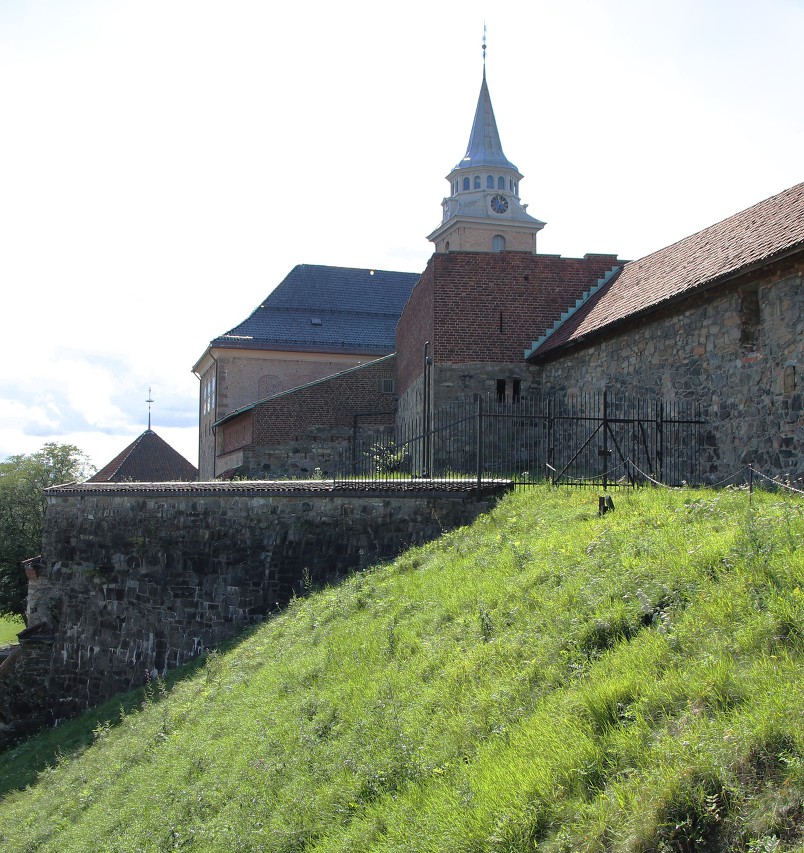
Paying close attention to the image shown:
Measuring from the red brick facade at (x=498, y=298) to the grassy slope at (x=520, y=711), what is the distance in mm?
9453

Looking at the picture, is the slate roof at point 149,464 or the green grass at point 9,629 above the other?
the slate roof at point 149,464

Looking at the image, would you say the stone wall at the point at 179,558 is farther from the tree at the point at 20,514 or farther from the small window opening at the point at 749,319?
the tree at the point at 20,514

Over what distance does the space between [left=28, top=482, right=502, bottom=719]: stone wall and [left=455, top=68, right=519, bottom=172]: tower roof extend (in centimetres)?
3399

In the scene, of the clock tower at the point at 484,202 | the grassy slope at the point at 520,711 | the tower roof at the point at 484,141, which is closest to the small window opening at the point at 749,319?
the grassy slope at the point at 520,711

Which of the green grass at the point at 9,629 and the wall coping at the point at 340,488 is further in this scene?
the green grass at the point at 9,629

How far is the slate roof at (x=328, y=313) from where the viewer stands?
36375 mm

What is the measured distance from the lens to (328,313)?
38.6 m

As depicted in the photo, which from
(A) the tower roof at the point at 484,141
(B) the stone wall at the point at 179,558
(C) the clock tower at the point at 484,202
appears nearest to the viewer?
(B) the stone wall at the point at 179,558

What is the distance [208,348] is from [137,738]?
25.2m

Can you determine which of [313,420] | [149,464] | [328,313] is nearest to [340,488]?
[313,420]

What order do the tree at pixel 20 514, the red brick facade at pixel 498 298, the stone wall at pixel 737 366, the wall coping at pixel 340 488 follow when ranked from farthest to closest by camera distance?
1. the tree at pixel 20 514
2. the red brick facade at pixel 498 298
3. the wall coping at pixel 340 488
4. the stone wall at pixel 737 366

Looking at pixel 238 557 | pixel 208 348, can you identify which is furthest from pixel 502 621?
pixel 208 348

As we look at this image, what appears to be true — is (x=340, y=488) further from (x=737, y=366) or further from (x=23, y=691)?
(x=23, y=691)

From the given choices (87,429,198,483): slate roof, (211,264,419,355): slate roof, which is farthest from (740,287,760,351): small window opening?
(87,429,198,483): slate roof
